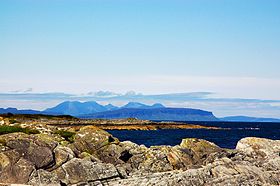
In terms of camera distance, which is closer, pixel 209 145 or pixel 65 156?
pixel 65 156

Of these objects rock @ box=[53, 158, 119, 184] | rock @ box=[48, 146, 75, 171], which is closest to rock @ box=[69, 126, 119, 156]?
rock @ box=[48, 146, 75, 171]

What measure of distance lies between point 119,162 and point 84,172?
798 cm

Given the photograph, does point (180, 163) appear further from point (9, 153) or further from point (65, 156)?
point (9, 153)

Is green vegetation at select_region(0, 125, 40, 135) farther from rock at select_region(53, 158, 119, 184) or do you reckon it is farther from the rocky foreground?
rock at select_region(53, 158, 119, 184)

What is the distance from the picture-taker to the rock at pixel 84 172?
3020cm

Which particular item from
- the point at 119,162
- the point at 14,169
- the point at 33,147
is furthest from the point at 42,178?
the point at 119,162

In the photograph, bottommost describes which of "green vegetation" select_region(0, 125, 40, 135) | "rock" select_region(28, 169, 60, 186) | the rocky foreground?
"rock" select_region(28, 169, 60, 186)

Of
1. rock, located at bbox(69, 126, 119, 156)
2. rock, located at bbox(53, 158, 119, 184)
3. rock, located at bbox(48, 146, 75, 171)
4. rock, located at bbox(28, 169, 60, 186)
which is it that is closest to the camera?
rock, located at bbox(28, 169, 60, 186)

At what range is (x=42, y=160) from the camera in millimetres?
33188

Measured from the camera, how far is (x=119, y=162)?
38.3 m

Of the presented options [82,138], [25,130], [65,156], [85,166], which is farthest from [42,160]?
[25,130]

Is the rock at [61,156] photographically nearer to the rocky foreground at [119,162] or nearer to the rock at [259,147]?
the rocky foreground at [119,162]

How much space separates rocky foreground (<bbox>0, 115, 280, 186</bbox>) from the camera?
26797mm

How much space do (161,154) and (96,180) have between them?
10.3 m
